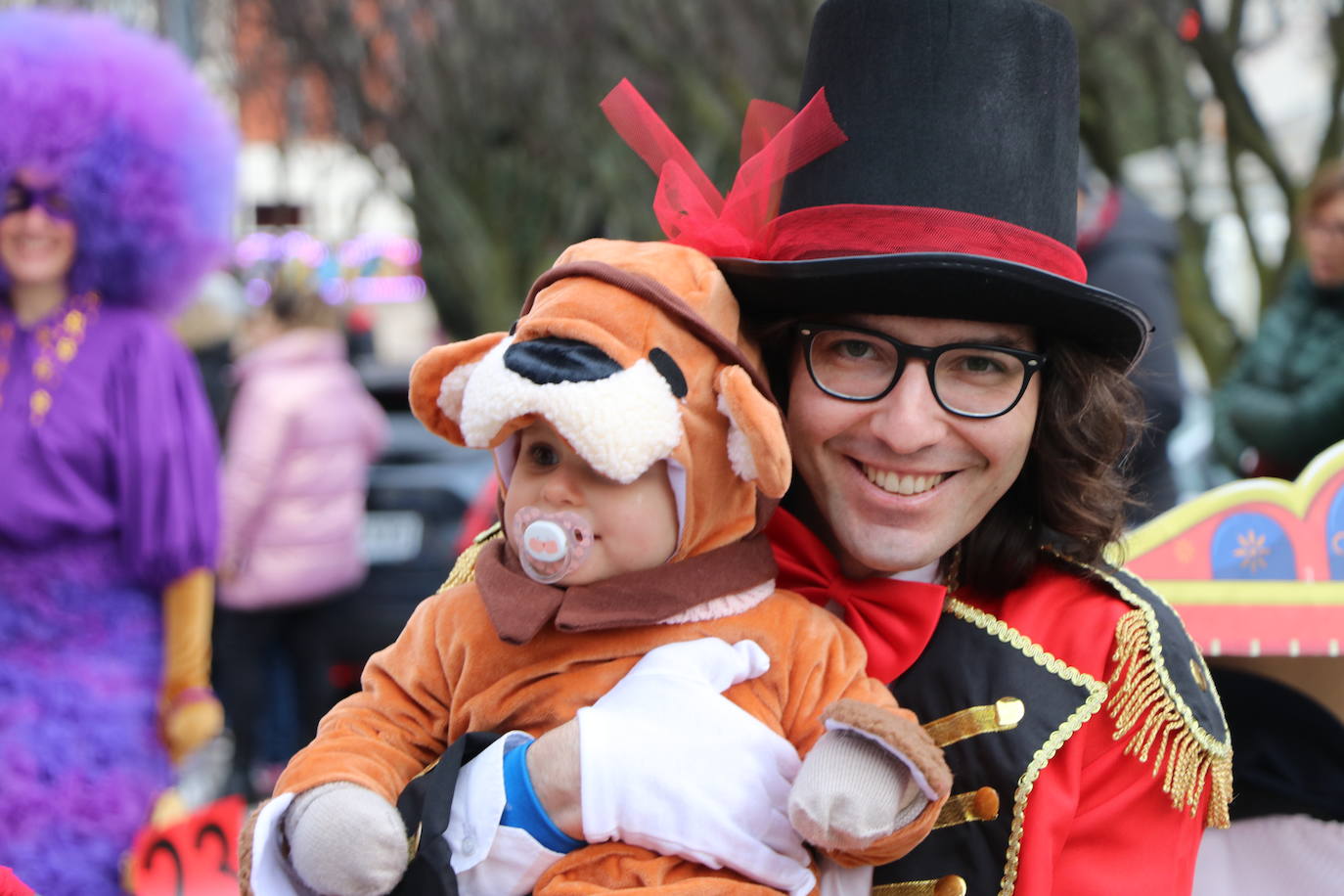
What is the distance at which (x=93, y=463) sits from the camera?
316cm

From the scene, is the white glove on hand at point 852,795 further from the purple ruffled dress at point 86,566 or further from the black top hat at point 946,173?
the purple ruffled dress at point 86,566

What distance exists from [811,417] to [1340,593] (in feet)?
3.34

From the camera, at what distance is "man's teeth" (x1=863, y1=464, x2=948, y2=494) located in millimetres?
1865

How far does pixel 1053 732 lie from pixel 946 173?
72 cm

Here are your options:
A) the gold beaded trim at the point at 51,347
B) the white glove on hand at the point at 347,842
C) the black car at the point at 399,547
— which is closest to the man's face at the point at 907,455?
the white glove on hand at the point at 347,842

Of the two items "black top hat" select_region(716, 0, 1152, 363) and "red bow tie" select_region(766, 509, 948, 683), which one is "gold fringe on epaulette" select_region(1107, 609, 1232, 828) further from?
"black top hat" select_region(716, 0, 1152, 363)

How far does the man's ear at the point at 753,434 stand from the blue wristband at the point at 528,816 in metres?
0.44

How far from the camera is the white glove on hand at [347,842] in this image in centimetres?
159

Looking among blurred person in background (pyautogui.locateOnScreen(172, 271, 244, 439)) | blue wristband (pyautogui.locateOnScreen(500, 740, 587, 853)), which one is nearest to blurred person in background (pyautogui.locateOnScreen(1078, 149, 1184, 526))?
blue wristband (pyautogui.locateOnScreen(500, 740, 587, 853))

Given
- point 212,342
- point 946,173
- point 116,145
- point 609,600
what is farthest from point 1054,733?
point 212,342

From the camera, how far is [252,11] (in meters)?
12.5

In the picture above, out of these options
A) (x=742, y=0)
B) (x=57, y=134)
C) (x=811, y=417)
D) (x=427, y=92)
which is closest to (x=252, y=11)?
(x=427, y=92)

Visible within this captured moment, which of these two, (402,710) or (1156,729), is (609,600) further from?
(1156,729)

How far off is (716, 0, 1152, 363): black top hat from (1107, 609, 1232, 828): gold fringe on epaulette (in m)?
0.42
